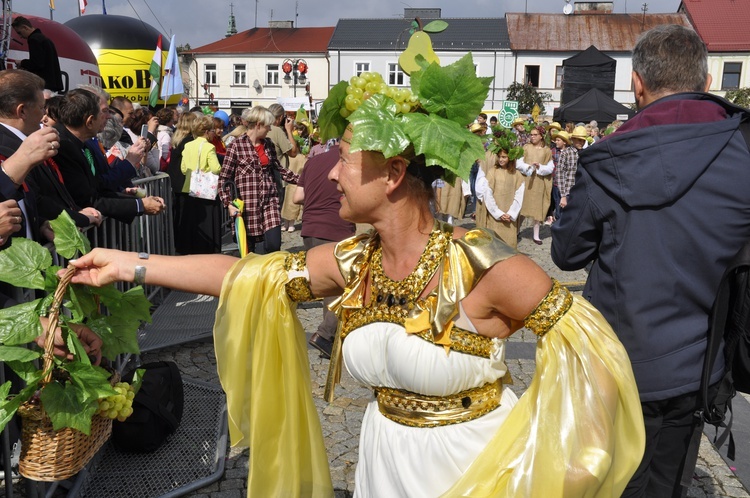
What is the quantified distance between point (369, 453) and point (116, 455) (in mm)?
2456

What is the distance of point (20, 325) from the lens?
2.27 m

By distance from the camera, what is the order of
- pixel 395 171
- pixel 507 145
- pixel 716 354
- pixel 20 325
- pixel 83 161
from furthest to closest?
1. pixel 507 145
2. pixel 83 161
3. pixel 716 354
4. pixel 20 325
5. pixel 395 171

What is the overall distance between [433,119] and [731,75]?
6001 cm

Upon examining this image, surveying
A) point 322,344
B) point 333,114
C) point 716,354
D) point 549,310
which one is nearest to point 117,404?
point 333,114

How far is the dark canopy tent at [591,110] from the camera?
21.1 metres

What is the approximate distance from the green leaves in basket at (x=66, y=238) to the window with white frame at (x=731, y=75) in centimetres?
5918

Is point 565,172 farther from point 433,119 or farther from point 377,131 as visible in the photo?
point 377,131

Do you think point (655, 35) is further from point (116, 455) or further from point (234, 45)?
point (234, 45)

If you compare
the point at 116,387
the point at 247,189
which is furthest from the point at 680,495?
the point at 247,189

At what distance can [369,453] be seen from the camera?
7.41ft

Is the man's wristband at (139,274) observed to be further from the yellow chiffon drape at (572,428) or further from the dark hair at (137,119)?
the dark hair at (137,119)

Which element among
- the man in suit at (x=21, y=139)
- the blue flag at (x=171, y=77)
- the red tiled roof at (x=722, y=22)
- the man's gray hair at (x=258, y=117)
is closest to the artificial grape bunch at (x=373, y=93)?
the man in suit at (x=21, y=139)

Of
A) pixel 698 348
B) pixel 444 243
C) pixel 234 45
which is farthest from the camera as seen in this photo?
pixel 234 45

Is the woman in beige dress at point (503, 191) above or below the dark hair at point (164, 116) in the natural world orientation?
below
